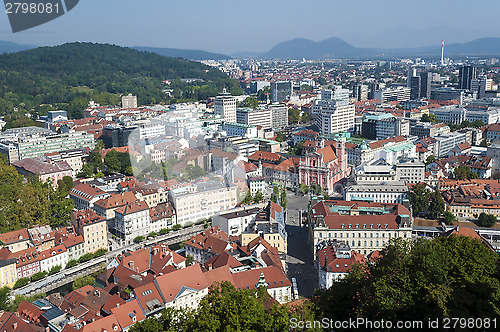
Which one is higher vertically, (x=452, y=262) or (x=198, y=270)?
(x=452, y=262)

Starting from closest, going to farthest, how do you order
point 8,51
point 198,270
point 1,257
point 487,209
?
point 198,270
point 1,257
point 487,209
point 8,51

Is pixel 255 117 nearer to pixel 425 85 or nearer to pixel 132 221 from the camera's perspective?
pixel 132 221

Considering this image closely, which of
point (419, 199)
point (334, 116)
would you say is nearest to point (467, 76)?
point (334, 116)

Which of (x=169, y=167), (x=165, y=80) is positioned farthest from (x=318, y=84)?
(x=169, y=167)

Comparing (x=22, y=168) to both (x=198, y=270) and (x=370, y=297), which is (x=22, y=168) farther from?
(x=370, y=297)

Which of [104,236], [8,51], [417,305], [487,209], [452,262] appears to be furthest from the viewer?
[8,51]

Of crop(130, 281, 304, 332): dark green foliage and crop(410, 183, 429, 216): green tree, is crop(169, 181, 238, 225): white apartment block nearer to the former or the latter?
crop(410, 183, 429, 216): green tree
